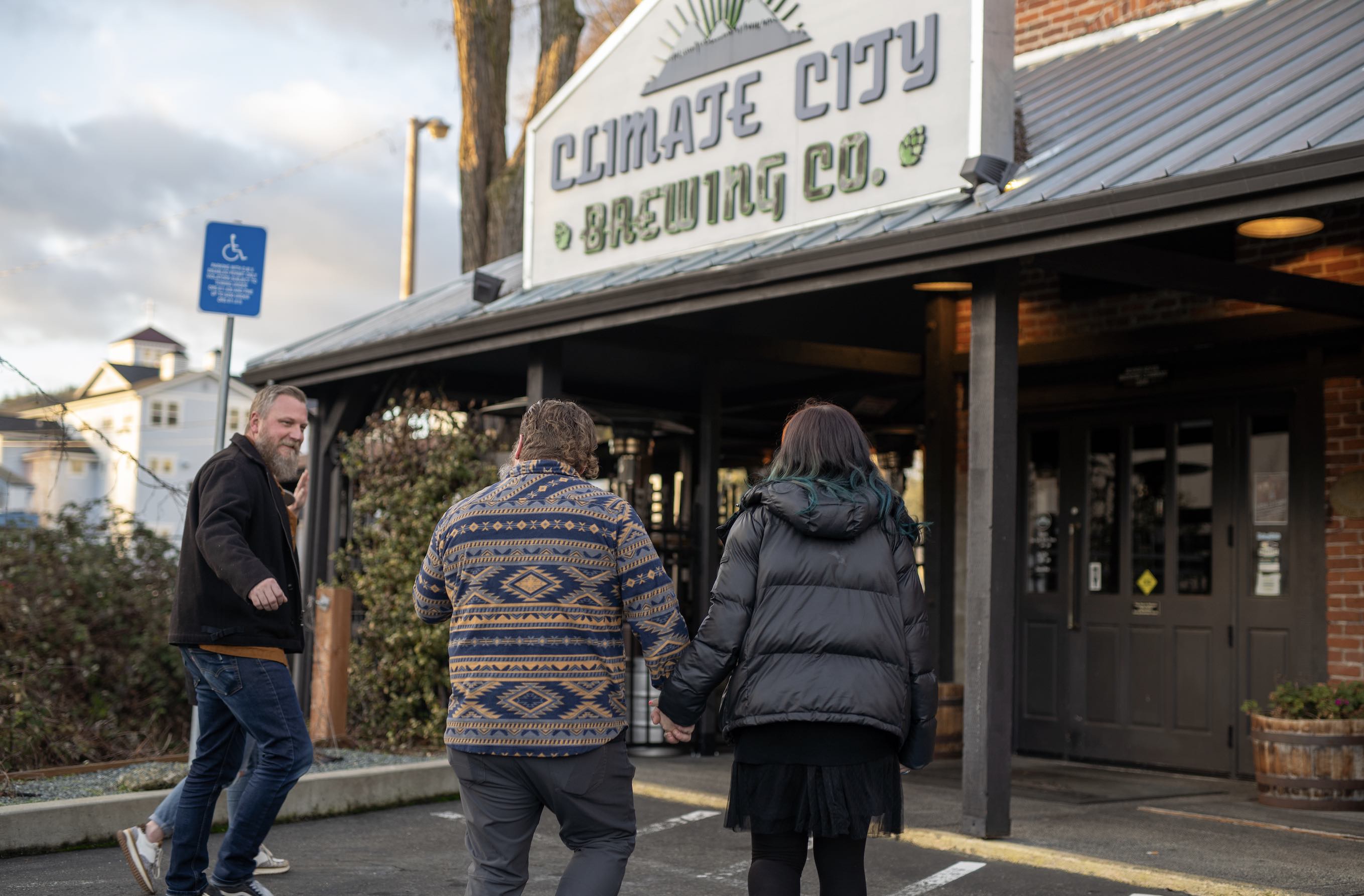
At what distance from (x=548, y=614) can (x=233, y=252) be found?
4.14m

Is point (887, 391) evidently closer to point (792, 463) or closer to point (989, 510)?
point (989, 510)

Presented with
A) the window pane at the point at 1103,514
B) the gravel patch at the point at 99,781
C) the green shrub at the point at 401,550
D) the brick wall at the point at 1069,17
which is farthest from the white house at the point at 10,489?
the brick wall at the point at 1069,17

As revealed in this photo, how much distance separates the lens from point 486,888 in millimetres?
3379

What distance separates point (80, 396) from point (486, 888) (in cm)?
6471

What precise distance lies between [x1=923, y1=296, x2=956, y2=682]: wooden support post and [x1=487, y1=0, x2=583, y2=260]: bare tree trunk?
27.0 feet

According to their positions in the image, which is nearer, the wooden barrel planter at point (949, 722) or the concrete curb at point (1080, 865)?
the concrete curb at point (1080, 865)

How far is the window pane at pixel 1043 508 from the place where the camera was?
9398mm

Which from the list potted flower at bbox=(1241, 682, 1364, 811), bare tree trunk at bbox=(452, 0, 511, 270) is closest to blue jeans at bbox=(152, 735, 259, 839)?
potted flower at bbox=(1241, 682, 1364, 811)

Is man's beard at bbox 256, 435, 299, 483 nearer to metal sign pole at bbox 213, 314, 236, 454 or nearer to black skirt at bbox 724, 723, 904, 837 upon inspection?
metal sign pole at bbox 213, 314, 236, 454

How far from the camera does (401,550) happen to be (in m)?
9.48

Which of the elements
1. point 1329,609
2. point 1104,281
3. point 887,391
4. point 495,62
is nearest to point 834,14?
point 1104,281

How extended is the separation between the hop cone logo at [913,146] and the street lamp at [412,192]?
14831 mm

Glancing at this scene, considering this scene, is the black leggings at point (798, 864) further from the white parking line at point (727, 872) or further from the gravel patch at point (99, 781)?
the gravel patch at point (99, 781)

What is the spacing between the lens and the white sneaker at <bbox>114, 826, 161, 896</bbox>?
486 cm
